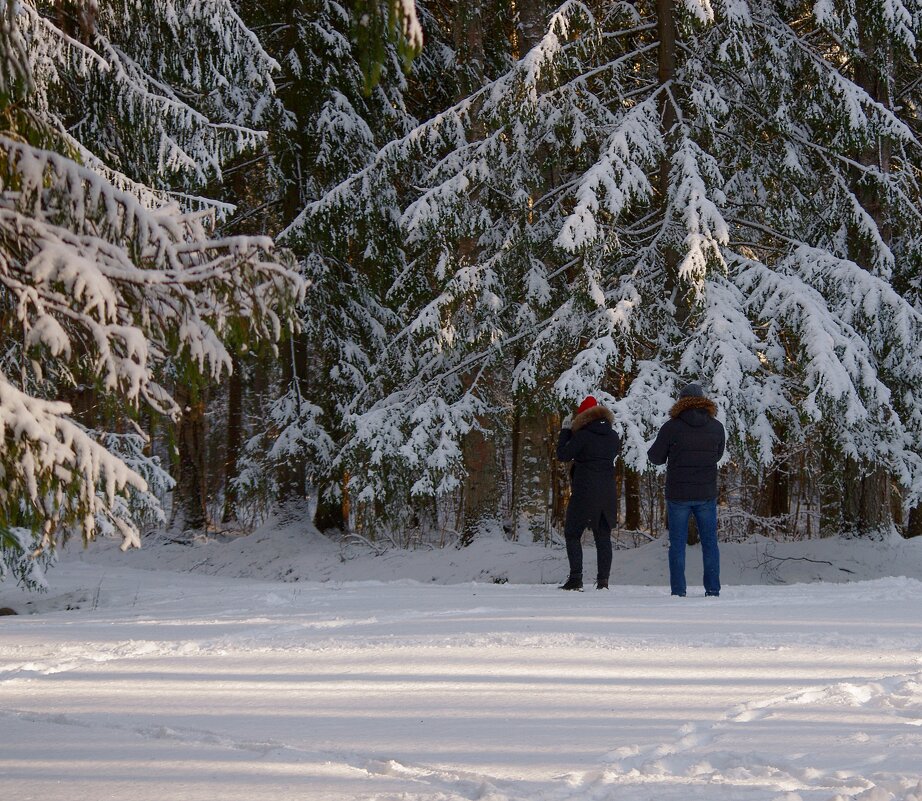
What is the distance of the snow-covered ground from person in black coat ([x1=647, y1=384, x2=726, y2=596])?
0.84 meters

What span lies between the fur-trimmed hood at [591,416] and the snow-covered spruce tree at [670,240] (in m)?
1.78

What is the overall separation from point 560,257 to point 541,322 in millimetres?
907

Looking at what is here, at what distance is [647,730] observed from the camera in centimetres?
A: 379

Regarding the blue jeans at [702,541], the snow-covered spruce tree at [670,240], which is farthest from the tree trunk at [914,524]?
the blue jeans at [702,541]

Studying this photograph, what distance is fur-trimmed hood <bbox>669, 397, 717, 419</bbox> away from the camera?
901cm

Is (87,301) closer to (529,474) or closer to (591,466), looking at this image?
(591,466)

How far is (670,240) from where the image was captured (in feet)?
40.5

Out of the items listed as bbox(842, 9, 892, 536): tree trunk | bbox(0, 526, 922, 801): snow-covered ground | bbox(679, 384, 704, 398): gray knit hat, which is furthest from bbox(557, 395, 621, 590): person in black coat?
bbox(842, 9, 892, 536): tree trunk

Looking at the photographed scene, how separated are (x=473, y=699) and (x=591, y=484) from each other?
5.40 meters

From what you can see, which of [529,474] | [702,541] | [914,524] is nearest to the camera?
[702,541]

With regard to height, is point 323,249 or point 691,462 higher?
point 323,249

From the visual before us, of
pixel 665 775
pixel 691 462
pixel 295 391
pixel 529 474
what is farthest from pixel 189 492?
pixel 665 775

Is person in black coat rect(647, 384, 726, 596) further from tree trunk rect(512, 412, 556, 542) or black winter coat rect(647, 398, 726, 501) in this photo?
tree trunk rect(512, 412, 556, 542)

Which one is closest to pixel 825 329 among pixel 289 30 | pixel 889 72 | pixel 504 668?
pixel 889 72
